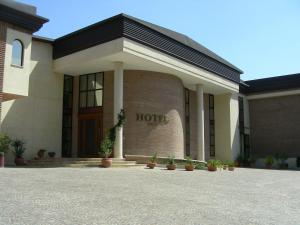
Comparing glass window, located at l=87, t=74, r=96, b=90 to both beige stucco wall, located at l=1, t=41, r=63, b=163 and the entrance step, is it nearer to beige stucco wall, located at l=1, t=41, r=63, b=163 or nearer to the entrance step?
beige stucco wall, located at l=1, t=41, r=63, b=163

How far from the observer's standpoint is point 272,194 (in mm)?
12703

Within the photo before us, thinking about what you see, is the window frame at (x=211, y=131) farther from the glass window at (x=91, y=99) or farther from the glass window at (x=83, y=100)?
the glass window at (x=83, y=100)

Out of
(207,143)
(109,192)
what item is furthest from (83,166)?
(207,143)

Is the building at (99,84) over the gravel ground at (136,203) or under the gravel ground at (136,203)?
over

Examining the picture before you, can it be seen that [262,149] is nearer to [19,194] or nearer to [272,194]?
[272,194]

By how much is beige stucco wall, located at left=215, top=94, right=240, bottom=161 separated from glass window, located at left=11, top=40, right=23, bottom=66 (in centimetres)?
1744

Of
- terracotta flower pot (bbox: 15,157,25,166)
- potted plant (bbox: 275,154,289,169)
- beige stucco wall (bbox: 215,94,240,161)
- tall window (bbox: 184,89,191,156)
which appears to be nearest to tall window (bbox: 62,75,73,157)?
terracotta flower pot (bbox: 15,157,25,166)

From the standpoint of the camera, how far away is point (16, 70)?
2067cm

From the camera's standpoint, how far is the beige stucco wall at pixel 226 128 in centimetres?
3209

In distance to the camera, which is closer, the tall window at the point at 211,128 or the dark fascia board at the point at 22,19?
the dark fascia board at the point at 22,19

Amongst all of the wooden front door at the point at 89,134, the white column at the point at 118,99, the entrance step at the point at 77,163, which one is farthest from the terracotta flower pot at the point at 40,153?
the white column at the point at 118,99

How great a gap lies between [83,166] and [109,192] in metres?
9.09

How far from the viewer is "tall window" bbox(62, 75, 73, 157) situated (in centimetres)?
2498

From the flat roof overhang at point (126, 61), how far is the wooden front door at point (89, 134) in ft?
9.42
